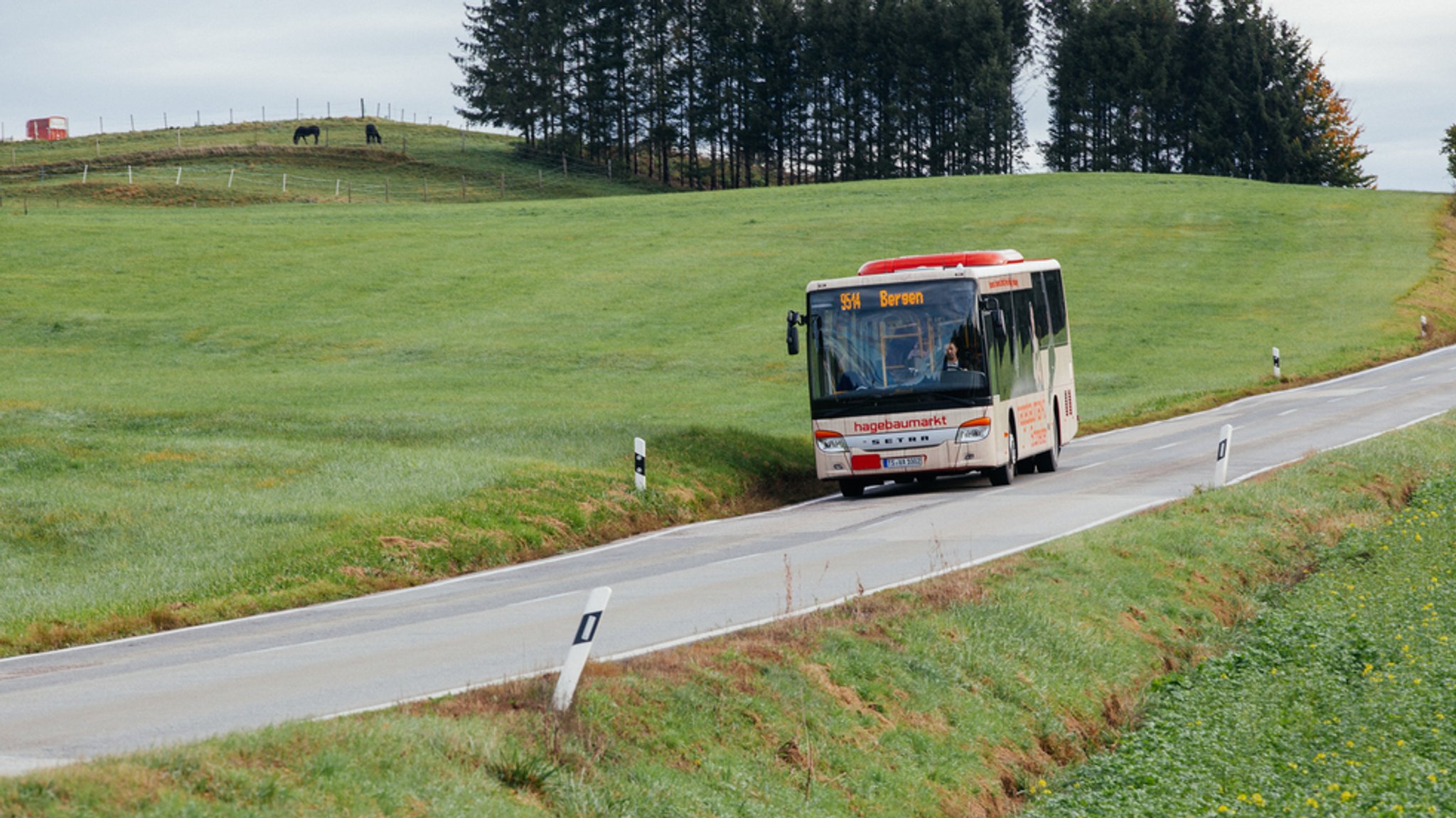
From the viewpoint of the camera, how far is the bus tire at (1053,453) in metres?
25.5

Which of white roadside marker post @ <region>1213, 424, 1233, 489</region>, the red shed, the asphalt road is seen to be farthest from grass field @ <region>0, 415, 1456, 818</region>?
the red shed

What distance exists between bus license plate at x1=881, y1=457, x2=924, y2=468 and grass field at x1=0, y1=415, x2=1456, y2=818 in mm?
5673

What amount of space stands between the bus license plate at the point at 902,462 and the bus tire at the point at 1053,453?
3.81m

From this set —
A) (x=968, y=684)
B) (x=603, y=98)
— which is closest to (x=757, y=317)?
(x=968, y=684)

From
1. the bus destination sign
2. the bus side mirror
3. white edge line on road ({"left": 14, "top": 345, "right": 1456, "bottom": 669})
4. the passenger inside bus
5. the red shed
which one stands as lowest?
white edge line on road ({"left": 14, "top": 345, "right": 1456, "bottom": 669})

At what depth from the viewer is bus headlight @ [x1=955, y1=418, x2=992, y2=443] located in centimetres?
2202

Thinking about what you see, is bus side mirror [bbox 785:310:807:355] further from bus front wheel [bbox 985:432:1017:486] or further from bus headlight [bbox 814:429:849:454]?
bus front wheel [bbox 985:432:1017:486]

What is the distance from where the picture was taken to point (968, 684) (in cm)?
1187

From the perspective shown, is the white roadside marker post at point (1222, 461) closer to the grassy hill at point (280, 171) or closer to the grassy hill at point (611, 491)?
the grassy hill at point (611, 491)

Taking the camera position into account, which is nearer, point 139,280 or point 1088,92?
point 139,280

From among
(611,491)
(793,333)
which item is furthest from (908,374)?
(611,491)

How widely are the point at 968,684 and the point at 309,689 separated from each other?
16.8 ft

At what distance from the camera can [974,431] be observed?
22016mm

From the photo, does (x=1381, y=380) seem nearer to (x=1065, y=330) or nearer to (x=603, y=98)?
(x=1065, y=330)
